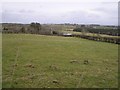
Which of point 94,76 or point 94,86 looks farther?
point 94,76

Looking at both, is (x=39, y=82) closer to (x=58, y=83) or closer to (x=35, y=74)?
(x=58, y=83)

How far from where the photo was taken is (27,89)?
29.9 ft

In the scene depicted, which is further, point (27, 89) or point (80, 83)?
point (80, 83)

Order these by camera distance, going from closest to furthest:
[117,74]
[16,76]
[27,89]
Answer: [27,89], [16,76], [117,74]

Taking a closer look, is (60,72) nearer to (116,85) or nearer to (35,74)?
(35,74)

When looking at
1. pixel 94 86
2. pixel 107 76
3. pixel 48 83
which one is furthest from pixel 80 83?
pixel 107 76

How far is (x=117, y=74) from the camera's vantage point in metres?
12.6

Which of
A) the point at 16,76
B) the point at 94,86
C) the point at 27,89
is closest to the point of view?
the point at 27,89

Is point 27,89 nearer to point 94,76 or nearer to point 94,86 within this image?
point 94,86

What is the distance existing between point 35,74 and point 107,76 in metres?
3.72

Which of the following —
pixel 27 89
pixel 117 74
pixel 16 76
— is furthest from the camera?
pixel 117 74

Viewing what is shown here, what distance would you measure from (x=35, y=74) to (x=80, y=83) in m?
2.76

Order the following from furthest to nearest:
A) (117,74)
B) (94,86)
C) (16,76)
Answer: (117,74) → (16,76) → (94,86)

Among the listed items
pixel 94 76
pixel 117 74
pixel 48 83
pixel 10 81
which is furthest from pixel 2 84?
pixel 117 74
